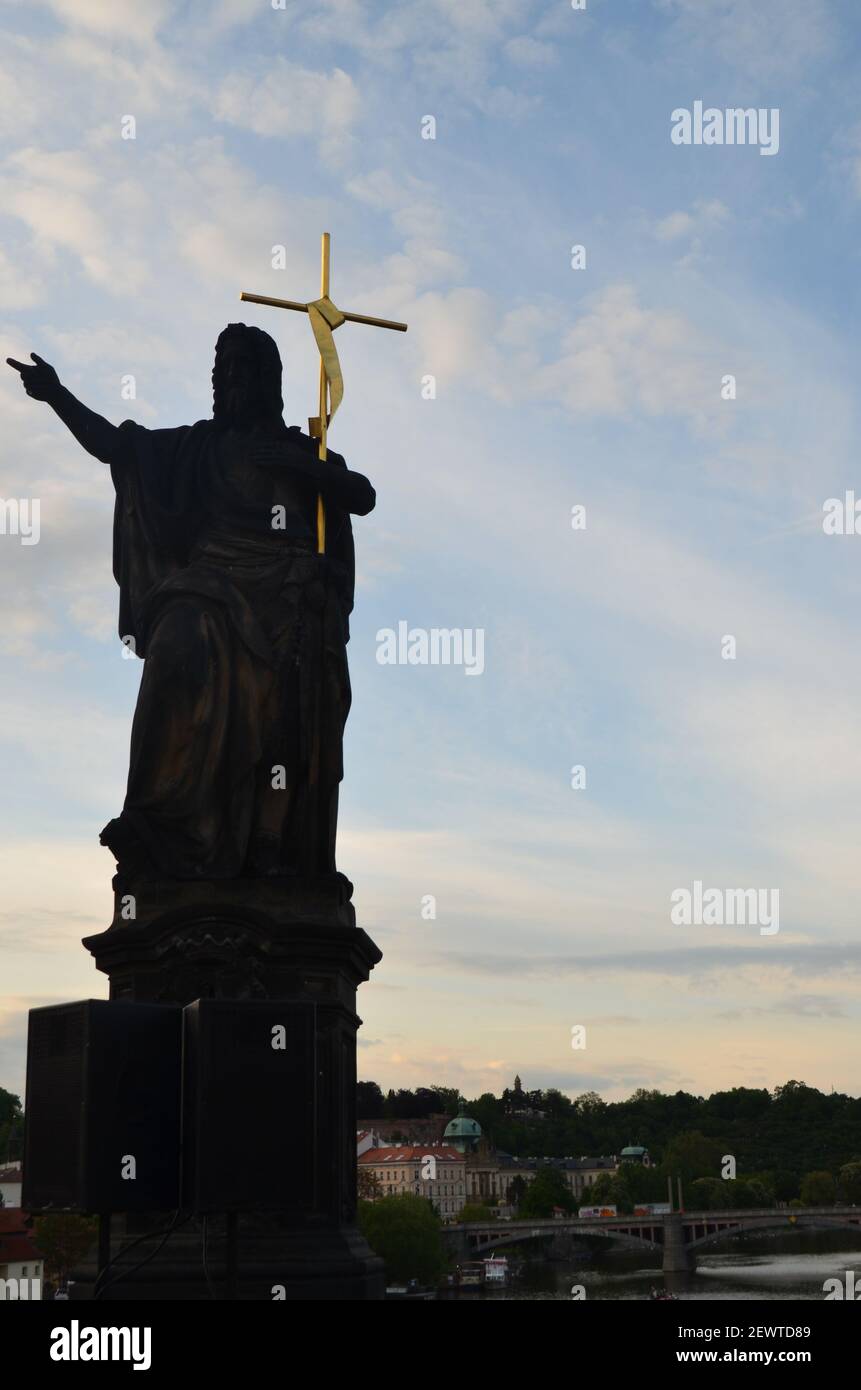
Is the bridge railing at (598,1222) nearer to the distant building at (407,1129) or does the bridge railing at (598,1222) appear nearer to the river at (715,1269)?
the river at (715,1269)

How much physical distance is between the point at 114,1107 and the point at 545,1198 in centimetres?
14048

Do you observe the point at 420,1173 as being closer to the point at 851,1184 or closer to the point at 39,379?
the point at 851,1184

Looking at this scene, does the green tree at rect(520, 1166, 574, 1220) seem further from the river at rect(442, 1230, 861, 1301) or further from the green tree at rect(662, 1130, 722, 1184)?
the green tree at rect(662, 1130, 722, 1184)

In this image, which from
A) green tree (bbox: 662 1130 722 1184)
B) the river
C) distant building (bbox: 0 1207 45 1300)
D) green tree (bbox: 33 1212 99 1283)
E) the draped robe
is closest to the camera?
the draped robe

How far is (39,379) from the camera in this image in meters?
12.9

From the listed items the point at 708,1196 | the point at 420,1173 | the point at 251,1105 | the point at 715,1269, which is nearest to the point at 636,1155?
the point at 708,1196

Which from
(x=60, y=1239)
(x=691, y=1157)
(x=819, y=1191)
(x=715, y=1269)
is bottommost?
(x=715, y=1269)

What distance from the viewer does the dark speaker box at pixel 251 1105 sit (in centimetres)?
811

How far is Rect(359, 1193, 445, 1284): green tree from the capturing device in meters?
54.9

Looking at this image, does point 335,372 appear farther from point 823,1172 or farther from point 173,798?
point 823,1172

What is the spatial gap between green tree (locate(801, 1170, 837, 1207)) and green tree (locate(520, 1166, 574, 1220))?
71.3 ft

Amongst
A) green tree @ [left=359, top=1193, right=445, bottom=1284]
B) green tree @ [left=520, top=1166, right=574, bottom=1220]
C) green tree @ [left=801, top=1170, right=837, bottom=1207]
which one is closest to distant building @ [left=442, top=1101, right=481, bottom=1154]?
green tree @ [left=520, top=1166, right=574, bottom=1220]

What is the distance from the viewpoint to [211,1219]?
35.2 ft
